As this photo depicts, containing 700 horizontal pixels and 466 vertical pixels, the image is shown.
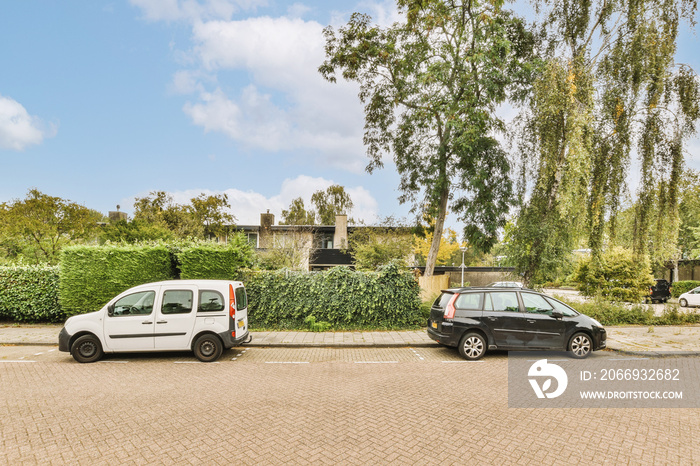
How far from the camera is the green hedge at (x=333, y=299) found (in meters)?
12.2

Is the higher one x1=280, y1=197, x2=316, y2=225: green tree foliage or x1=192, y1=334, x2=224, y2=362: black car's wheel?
x1=280, y1=197, x2=316, y2=225: green tree foliage

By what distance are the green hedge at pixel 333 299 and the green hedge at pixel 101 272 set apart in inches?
128

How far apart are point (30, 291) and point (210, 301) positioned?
9252 millimetres

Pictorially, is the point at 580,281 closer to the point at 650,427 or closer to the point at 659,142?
the point at 659,142

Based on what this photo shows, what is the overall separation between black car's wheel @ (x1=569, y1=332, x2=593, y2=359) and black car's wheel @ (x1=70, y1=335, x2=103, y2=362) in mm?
10950

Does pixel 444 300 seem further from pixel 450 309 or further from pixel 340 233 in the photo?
pixel 340 233

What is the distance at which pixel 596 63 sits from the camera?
1378 cm

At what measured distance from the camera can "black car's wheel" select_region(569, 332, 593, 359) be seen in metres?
8.74

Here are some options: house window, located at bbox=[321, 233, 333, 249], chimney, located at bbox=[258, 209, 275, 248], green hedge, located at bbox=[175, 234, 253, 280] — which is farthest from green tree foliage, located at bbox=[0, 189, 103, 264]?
house window, located at bbox=[321, 233, 333, 249]

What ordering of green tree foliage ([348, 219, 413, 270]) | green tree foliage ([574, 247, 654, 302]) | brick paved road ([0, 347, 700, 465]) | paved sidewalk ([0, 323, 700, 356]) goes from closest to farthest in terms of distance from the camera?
1. brick paved road ([0, 347, 700, 465])
2. paved sidewalk ([0, 323, 700, 356])
3. green tree foliage ([574, 247, 654, 302])
4. green tree foliage ([348, 219, 413, 270])

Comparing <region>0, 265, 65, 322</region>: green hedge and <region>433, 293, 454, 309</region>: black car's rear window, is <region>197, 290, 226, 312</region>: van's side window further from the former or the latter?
<region>0, 265, 65, 322</region>: green hedge

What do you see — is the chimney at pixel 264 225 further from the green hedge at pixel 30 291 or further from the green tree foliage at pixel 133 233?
the green hedge at pixel 30 291

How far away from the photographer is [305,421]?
5.00 metres

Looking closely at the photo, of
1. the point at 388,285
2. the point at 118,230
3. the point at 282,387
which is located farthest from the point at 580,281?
the point at 118,230
